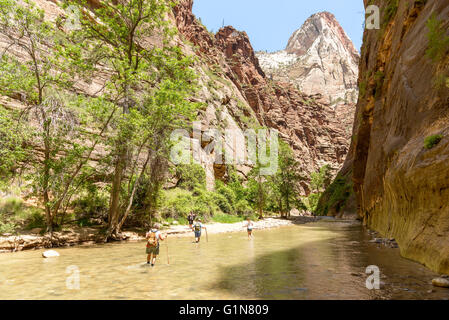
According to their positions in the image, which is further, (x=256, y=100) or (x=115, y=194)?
(x=256, y=100)

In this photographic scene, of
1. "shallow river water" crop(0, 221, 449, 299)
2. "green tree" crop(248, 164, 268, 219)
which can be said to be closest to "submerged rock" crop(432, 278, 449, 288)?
"shallow river water" crop(0, 221, 449, 299)

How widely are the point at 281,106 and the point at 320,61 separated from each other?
81206 millimetres

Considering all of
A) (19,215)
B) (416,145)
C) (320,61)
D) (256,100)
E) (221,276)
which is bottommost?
(221,276)

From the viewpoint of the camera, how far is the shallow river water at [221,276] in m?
5.92

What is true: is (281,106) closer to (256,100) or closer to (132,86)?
(256,100)

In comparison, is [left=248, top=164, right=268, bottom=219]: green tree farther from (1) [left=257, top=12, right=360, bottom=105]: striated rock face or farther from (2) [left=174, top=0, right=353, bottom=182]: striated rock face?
(1) [left=257, top=12, right=360, bottom=105]: striated rock face

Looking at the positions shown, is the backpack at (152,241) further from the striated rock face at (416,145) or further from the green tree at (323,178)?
the green tree at (323,178)

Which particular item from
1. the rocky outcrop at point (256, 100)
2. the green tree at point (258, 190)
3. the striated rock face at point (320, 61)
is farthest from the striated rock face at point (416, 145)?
the striated rock face at point (320, 61)

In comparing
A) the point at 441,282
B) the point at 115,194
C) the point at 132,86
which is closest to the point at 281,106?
the point at 132,86

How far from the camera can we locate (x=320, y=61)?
16200cm

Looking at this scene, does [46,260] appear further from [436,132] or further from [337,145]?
[337,145]

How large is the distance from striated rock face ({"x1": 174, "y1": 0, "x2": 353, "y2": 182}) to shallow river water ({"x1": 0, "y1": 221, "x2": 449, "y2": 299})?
73.7 metres

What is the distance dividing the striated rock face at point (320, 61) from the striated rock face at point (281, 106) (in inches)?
824

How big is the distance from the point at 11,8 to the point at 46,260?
1234cm
